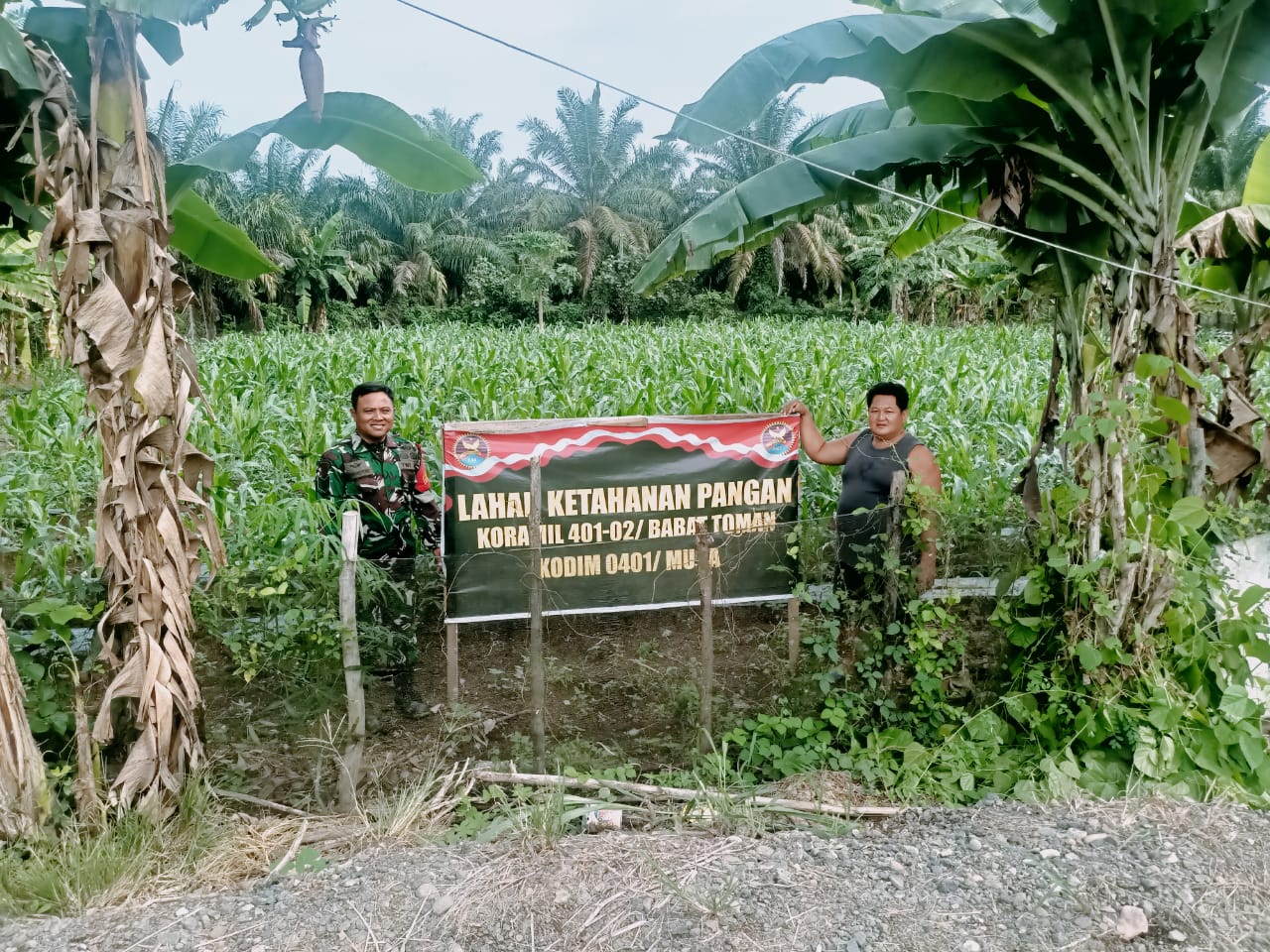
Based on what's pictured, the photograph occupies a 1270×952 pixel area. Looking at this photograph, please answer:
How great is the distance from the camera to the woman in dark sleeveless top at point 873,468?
404 cm

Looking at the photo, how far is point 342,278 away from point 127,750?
29.6m

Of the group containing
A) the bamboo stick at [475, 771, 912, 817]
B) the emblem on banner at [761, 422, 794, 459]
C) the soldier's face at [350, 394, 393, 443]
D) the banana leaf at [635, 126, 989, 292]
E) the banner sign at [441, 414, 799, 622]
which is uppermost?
the banana leaf at [635, 126, 989, 292]

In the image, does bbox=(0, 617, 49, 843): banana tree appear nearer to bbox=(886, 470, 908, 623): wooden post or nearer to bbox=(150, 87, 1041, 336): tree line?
bbox=(886, 470, 908, 623): wooden post

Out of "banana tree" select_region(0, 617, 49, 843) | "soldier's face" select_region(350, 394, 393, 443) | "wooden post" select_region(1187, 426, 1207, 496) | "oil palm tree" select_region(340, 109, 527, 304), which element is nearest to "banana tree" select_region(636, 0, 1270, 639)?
"wooden post" select_region(1187, 426, 1207, 496)

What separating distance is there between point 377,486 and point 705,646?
6.04ft

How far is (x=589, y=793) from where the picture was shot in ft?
12.1

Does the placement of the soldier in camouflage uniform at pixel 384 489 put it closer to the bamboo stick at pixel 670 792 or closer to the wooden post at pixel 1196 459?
the bamboo stick at pixel 670 792

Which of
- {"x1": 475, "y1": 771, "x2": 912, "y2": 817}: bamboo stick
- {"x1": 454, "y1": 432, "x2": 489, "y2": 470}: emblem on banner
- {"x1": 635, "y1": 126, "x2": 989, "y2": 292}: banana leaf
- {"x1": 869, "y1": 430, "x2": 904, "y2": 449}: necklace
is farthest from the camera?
{"x1": 869, "y1": 430, "x2": 904, "y2": 449}: necklace

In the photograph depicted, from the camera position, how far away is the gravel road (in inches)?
106

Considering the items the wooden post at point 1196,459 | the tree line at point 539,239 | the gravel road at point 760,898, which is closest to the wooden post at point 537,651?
the gravel road at point 760,898

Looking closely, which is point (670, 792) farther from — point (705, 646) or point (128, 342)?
point (128, 342)

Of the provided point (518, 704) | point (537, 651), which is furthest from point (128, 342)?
point (518, 704)

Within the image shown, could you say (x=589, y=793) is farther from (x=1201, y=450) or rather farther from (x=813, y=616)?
(x=1201, y=450)

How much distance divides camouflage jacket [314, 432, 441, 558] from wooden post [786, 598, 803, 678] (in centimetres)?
194
